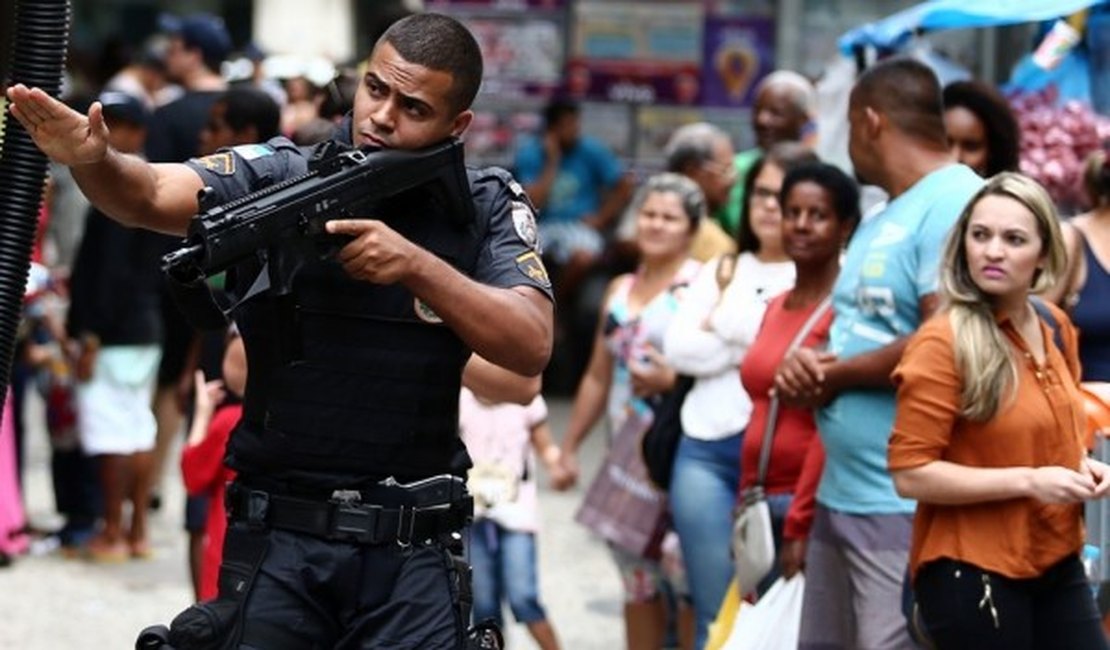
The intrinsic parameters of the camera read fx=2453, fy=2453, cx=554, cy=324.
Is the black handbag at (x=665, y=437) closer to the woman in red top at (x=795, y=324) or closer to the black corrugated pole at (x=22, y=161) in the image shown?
the woman in red top at (x=795, y=324)

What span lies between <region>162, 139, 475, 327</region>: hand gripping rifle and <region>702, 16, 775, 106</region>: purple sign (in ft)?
32.3

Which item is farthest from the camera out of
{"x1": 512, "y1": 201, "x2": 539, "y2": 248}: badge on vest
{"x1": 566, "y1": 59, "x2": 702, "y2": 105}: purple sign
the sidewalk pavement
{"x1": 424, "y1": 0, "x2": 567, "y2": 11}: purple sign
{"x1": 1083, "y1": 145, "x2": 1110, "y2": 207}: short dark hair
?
{"x1": 566, "y1": 59, "x2": 702, "y2": 105}: purple sign

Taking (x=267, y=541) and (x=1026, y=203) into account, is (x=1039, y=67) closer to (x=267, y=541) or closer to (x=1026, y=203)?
(x=1026, y=203)

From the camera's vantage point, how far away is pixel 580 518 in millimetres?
8203

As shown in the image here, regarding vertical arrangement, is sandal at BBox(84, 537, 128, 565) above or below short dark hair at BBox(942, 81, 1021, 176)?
below

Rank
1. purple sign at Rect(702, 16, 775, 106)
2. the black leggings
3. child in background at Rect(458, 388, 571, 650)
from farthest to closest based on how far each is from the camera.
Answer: purple sign at Rect(702, 16, 775, 106) → child in background at Rect(458, 388, 571, 650) → the black leggings

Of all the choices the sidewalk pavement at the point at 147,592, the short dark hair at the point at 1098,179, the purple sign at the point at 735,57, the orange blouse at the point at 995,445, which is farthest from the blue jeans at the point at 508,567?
the purple sign at the point at 735,57

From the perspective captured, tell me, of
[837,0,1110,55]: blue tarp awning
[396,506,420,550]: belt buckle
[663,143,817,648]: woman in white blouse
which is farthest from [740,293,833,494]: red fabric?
[396,506,420,550]: belt buckle

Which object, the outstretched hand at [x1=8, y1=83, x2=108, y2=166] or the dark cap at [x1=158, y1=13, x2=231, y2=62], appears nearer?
the outstretched hand at [x1=8, y1=83, x2=108, y2=166]

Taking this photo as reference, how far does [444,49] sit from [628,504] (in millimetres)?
3532

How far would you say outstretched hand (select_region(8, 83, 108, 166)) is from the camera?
13.9 ft

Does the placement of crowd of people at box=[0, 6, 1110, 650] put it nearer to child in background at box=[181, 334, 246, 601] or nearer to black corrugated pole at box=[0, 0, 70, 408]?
child in background at box=[181, 334, 246, 601]

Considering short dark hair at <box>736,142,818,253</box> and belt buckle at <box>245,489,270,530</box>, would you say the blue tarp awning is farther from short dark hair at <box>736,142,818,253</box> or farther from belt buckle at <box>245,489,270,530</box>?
belt buckle at <box>245,489,270,530</box>

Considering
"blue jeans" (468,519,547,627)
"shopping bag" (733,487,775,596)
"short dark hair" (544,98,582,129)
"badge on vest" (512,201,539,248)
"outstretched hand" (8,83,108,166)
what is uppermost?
"outstretched hand" (8,83,108,166)
